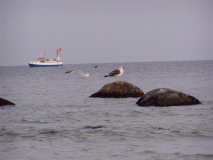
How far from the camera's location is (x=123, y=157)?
8.48 m

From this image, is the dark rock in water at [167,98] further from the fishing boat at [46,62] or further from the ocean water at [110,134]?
the fishing boat at [46,62]

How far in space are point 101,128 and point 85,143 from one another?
2272 mm

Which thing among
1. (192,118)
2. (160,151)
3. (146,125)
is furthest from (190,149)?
(192,118)

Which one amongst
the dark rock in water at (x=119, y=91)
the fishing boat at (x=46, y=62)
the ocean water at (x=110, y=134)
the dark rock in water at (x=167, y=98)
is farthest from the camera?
the fishing boat at (x=46, y=62)

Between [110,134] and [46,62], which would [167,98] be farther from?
[46,62]

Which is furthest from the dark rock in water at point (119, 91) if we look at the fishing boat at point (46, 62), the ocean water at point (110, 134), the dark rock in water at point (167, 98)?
the fishing boat at point (46, 62)

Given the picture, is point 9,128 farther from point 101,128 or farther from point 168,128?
point 168,128

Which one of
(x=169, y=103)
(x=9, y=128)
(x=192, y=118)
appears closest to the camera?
(x=9, y=128)

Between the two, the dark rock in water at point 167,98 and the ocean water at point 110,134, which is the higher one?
the dark rock in water at point 167,98

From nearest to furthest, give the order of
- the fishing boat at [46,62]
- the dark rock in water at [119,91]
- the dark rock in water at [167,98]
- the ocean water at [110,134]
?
the ocean water at [110,134] → the dark rock in water at [167,98] → the dark rock in water at [119,91] → the fishing boat at [46,62]

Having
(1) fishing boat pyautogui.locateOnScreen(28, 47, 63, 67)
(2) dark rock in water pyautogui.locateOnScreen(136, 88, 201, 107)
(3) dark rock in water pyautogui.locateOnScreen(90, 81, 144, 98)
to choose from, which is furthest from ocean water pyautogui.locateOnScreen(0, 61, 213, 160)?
(1) fishing boat pyautogui.locateOnScreen(28, 47, 63, 67)

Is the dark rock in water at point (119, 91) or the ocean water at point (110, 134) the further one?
the dark rock in water at point (119, 91)

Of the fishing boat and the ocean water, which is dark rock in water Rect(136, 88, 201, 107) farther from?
the fishing boat

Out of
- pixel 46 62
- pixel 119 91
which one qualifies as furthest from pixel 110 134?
pixel 46 62
